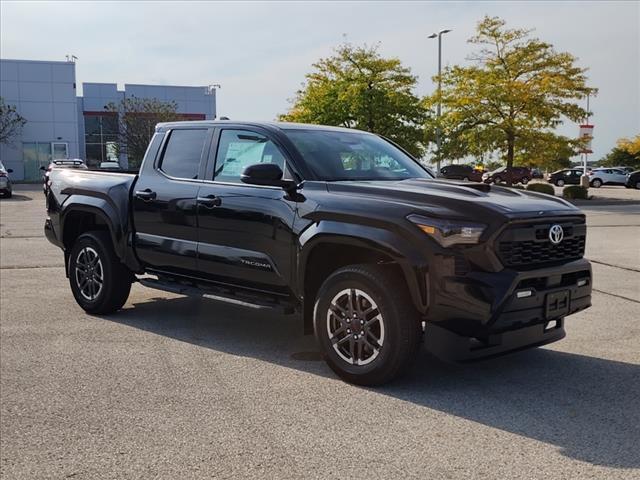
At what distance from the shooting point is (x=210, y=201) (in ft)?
18.8

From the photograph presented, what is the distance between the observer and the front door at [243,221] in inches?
206

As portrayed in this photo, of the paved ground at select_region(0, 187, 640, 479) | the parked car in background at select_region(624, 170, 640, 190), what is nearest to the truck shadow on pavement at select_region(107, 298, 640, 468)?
the paved ground at select_region(0, 187, 640, 479)

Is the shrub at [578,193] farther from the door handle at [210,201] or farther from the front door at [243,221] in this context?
the door handle at [210,201]

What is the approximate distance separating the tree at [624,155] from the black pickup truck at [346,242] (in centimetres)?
5994

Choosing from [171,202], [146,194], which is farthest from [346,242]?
[146,194]

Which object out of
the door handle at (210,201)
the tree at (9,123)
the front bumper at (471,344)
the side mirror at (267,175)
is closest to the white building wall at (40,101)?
the tree at (9,123)

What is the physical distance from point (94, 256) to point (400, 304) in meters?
3.72

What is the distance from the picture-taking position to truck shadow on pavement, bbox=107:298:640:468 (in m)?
3.86

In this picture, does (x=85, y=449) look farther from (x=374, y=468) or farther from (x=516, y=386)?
(x=516, y=386)

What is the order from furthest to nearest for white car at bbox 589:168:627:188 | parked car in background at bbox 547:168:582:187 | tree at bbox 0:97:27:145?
1. tree at bbox 0:97:27:145
2. parked car in background at bbox 547:168:582:187
3. white car at bbox 589:168:627:188

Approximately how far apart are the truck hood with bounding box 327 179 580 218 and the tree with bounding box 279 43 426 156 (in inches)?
1075

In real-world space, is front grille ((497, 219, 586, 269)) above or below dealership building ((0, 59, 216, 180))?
below

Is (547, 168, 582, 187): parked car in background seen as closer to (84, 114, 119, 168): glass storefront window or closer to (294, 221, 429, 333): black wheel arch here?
(84, 114, 119, 168): glass storefront window

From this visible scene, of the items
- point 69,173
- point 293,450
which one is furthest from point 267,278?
point 69,173
